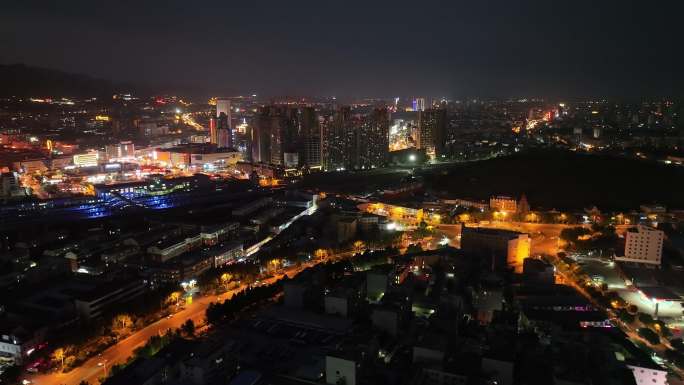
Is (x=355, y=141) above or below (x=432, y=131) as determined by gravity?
below

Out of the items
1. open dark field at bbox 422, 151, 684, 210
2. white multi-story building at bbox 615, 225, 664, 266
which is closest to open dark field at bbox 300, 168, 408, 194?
open dark field at bbox 422, 151, 684, 210

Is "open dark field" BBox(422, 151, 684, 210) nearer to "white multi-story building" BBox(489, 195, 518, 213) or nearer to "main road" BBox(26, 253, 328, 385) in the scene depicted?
"white multi-story building" BBox(489, 195, 518, 213)

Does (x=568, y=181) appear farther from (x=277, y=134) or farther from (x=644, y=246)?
(x=277, y=134)

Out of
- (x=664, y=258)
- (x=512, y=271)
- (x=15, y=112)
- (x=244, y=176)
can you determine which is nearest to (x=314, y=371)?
(x=512, y=271)

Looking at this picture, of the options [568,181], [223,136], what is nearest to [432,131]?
[568,181]

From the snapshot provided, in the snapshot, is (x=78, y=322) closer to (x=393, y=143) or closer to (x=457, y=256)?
(x=457, y=256)

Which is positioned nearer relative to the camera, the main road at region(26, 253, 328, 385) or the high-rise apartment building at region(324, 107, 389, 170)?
the main road at region(26, 253, 328, 385)
